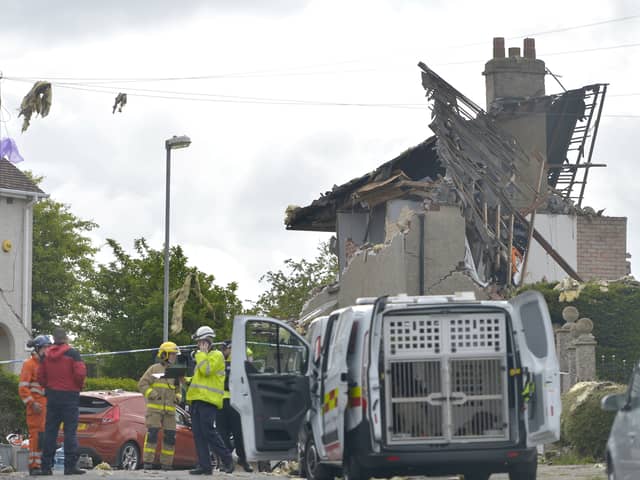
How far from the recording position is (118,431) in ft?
77.5

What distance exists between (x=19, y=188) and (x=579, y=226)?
1997 cm

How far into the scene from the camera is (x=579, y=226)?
37.7 metres

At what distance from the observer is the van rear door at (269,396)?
16406 mm

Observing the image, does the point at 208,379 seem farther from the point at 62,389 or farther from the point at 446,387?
the point at 446,387

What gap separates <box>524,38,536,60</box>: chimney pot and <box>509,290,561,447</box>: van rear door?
2871 centimetres

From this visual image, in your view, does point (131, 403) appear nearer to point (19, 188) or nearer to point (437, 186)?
point (437, 186)

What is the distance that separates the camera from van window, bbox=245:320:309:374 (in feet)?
53.7

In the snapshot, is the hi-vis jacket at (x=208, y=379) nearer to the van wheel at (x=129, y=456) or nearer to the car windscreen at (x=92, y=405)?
the van wheel at (x=129, y=456)

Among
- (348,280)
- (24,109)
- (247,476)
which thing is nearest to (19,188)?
(348,280)

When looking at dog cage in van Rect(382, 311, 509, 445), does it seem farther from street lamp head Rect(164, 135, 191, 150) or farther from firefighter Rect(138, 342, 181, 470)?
street lamp head Rect(164, 135, 191, 150)

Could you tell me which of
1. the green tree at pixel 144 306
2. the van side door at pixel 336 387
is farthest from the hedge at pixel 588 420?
the green tree at pixel 144 306

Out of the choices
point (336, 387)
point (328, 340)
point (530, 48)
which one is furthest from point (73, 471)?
point (530, 48)

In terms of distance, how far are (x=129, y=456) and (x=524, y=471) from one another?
10.9 m

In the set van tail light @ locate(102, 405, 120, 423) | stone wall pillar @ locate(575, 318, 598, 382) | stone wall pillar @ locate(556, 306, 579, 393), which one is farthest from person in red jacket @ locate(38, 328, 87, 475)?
stone wall pillar @ locate(556, 306, 579, 393)
